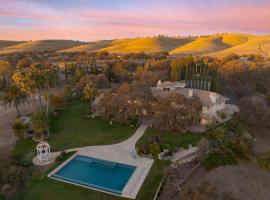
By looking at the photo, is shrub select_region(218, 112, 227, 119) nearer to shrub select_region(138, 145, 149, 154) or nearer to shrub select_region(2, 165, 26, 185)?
shrub select_region(138, 145, 149, 154)

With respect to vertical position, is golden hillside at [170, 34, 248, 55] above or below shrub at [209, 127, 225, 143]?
above

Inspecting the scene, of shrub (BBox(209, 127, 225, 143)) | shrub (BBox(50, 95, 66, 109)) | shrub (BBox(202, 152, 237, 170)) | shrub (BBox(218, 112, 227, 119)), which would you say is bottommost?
shrub (BBox(202, 152, 237, 170))

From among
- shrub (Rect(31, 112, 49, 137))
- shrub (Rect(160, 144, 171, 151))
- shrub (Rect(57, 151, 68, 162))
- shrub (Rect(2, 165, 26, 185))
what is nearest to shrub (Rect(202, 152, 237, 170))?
shrub (Rect(160, 144, 171, 151))

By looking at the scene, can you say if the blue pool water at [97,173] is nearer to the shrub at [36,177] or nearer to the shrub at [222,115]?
the shrub at [36,177]

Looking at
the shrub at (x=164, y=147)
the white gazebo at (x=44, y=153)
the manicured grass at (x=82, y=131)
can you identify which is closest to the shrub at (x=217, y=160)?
the shrub at (x=164, y=147)

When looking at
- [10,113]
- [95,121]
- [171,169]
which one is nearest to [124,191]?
[171,169]

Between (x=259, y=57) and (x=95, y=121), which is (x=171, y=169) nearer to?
(x=95, y=121)

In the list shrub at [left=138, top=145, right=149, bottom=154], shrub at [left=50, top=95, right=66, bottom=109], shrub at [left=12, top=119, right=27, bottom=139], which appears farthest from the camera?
shrub at [left=50, top=95, right=66, bottom=109]
